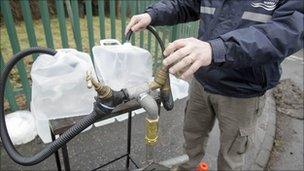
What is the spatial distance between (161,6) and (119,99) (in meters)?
1.00

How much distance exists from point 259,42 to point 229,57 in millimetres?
156

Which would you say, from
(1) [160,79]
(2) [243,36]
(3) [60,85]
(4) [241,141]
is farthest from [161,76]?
(4) [241,141]

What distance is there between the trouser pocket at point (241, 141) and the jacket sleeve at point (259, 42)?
903 millimetres

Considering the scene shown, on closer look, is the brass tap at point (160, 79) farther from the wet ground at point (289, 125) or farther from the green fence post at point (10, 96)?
the green fence post at point (10, 96)

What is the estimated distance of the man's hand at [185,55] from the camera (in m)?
1.19

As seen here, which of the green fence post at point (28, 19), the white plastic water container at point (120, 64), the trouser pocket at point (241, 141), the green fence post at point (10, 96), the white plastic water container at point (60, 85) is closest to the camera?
the white plastic water container at point (60, 85)

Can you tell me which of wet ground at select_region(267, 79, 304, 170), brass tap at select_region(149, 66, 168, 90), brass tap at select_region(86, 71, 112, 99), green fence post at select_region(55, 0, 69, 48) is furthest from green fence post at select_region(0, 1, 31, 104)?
wet ground at select_region(267, 79, 304, 170)

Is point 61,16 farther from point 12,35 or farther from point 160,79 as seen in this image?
point 160,79

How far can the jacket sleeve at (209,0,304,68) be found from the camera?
4.28ft

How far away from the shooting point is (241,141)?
2.20m

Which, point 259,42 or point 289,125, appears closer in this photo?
point 259,42

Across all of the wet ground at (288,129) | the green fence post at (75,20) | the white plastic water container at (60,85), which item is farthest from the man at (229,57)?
the green fence post at (75,20)

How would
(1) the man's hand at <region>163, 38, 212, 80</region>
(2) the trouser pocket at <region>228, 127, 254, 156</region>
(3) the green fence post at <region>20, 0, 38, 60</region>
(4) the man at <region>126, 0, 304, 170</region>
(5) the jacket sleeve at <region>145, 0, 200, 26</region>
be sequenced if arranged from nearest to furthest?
(1) the man's hand at <region>163, 38, 212, 80</region>
(4) the man at <region>126, 0, 304, 170</region>
(5) the jacket sleeve at <region>145, 0, 200, 26</region>
(2) the trouser pocket at <region>228, 127, 254, 156</region>
(3) the green fence post at <region>20, 0, 38, 60</region>

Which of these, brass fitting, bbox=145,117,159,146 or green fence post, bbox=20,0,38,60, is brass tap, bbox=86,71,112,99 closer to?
brass fitting, bbox=145,117,159,146
